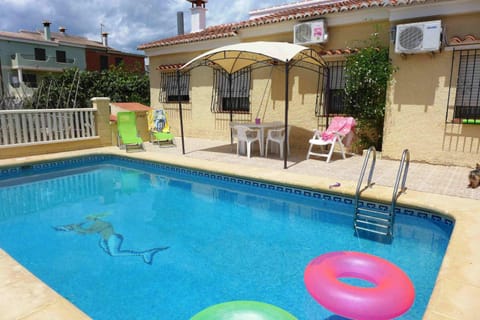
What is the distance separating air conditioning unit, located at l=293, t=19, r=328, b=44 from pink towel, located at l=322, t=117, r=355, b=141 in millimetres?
2422

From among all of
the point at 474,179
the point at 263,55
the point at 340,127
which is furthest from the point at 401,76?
the point at 263,55

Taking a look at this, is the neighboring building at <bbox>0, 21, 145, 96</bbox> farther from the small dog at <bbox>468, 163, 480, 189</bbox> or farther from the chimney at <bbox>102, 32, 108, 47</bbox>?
the small dog at <bbox>468, 163, 480, 189</bbox>

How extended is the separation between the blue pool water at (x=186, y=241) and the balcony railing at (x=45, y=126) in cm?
203

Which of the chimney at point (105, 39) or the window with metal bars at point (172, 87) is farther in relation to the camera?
the chimney at point (105, 39)

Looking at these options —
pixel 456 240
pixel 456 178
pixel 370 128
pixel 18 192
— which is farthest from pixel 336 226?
pixel 18 192

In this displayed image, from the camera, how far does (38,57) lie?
33.3 m

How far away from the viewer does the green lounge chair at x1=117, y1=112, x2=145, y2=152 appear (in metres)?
10.5

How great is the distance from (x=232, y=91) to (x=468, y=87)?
23.6 ft

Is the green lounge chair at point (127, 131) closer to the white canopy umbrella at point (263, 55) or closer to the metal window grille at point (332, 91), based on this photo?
the white canopy umbrella at point (263, 55)

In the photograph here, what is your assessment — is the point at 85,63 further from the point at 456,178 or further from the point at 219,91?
the point at 456,178

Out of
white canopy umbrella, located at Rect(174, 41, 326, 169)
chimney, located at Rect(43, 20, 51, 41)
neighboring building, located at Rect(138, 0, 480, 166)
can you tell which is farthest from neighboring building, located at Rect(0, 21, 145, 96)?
neighboring building, located at Rect(138, 0, 480, 166)

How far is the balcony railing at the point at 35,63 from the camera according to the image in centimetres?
3081

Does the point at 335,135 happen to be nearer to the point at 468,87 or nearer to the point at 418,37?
the point at 418,37

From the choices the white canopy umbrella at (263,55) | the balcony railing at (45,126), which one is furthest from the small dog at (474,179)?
the balcony railing at (45,126)
